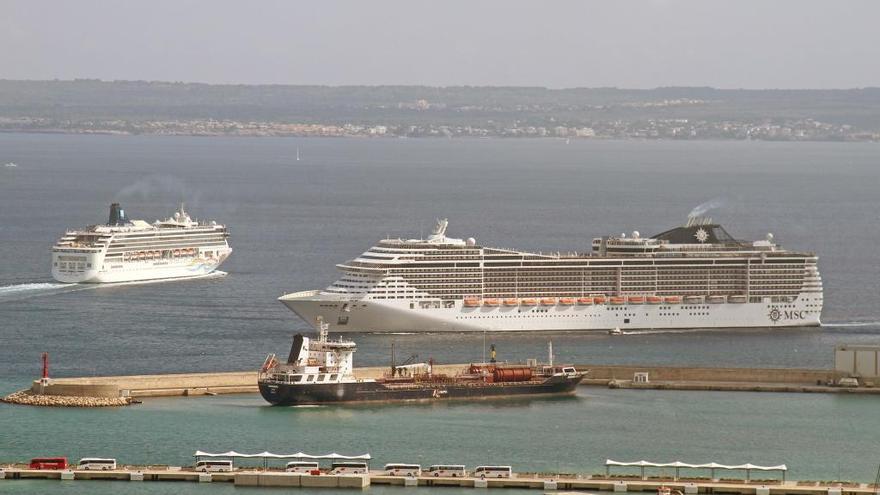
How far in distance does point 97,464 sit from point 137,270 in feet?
143

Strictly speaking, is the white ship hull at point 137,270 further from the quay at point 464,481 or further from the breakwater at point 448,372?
the quay at point 464,481

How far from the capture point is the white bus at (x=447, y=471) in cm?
4372

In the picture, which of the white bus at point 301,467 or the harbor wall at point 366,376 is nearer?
the white bus at point 301,467

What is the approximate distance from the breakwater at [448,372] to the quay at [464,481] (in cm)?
883

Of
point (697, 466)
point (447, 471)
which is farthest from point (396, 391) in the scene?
point (697, 466)

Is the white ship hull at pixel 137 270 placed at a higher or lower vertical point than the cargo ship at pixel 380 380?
higher

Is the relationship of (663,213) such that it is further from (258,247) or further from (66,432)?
(66,432)

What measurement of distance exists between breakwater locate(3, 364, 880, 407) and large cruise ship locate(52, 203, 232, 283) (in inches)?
1115

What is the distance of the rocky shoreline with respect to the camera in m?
52.4

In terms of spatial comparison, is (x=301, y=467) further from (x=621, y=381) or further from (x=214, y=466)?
(x=621, y=381)

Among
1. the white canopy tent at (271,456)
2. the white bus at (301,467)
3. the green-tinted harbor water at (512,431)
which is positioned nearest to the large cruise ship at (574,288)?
the green-tinted harbor water at (512,431)

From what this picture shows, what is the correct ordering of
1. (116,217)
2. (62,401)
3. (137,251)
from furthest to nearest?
(116,217)
(137,251)
(62,401)

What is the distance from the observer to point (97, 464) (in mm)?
44281

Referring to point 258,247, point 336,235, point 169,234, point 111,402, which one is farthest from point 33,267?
point 111,402
